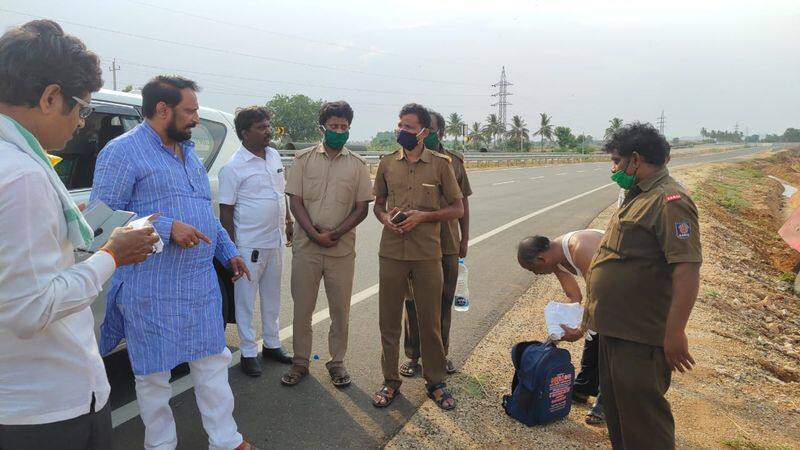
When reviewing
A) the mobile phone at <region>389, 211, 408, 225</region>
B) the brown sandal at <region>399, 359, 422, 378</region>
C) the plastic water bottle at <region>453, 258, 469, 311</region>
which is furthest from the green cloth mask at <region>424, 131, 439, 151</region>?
the brown sandal at <region>399, 359, 422, 378</region>

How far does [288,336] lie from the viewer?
15.7 ft

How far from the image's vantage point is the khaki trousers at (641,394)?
2.57m

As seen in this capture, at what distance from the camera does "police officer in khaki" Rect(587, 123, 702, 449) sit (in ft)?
7.91

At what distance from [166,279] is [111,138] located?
6.33ft

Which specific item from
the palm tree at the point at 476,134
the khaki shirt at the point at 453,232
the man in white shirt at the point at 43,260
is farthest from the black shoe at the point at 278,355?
the palm tree at the point at 476,134

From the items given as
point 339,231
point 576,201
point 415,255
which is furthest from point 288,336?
point 576,201

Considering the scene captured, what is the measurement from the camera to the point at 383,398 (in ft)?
11.9

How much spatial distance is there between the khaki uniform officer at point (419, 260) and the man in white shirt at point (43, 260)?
2.18 metres

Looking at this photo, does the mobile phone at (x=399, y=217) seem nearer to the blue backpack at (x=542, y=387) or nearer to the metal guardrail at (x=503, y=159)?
the blue backpack at (x=542, y=387)

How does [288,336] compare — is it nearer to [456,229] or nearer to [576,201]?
[456,229]

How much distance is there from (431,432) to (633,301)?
1426 millimetres

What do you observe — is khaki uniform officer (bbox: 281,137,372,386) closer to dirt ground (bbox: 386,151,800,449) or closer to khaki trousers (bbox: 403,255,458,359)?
khaki trousers (bbox: 403,255,458,359)

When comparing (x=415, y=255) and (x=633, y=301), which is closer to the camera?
(x=633, y=301)

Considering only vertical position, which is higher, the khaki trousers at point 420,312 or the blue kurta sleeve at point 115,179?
the blue kurta sleeve at point 115,179
